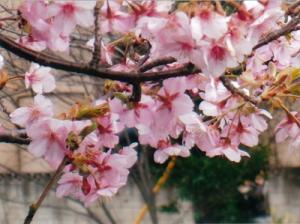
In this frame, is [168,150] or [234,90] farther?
[168,150]

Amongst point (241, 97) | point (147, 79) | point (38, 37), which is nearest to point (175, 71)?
point (147, 79)

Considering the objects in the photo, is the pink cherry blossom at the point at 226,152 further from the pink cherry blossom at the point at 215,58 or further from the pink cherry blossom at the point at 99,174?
the pink cherry blossom at the point at 215,58

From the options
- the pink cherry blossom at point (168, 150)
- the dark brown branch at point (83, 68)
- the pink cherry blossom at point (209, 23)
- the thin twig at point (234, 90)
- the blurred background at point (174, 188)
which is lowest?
the blurred background at point (174, 188)

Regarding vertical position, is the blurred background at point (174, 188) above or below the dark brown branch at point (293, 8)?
below

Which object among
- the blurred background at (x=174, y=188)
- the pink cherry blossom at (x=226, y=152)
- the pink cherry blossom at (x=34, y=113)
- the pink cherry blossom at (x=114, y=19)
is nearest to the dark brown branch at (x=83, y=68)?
the pink cherry blossom at (x=114, y=19)

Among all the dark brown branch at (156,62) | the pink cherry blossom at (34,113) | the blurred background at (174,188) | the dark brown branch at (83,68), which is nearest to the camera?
the dark brown branch at (83,68)

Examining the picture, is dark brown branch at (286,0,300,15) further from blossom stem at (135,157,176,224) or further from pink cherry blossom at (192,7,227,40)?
blossom stem at (135,157,176,224)

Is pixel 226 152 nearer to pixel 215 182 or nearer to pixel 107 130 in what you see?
pixel 107 130

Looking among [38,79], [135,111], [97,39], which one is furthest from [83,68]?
[38,79]
